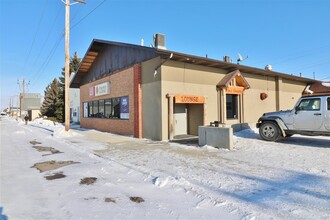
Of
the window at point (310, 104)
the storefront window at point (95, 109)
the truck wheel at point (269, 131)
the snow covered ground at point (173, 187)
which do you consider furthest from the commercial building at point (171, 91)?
the snow covered ground at point (173, 187)

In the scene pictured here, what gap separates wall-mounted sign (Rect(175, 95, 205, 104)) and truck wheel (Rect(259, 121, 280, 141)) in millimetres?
3817

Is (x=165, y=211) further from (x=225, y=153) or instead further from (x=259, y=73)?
(x=259, y=73)

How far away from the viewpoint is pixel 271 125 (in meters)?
10.2

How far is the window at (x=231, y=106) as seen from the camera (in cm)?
1502

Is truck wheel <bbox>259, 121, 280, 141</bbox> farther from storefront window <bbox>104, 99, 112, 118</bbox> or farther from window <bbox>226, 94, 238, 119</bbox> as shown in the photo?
storefront window <bbox>104, 99, 112, 118</bbox>

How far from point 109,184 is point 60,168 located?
230 cm

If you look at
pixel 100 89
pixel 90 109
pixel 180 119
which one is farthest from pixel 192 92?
pixel 90 109

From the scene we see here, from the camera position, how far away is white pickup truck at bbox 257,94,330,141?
8781mm

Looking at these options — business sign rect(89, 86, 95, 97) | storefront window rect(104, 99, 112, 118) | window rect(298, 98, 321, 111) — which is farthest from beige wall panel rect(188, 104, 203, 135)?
business sign rect(89, 86, 95, 97)

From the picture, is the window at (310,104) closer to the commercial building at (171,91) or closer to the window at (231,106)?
the commercial building at (171,91)

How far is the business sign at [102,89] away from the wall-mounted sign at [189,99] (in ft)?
23.8

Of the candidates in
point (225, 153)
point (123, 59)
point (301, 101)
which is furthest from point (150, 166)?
point (123, 59)

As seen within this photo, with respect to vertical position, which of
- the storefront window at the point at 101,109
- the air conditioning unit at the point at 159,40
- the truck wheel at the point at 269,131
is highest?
the air conditioning unit at the point at 159,40

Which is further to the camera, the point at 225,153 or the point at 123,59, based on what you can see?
the point at 123,59
